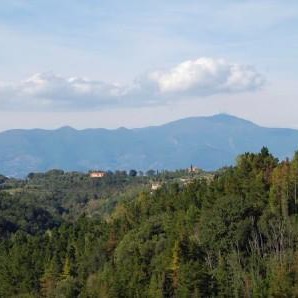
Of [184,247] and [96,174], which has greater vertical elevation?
[96,174]

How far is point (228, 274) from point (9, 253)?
28679mm

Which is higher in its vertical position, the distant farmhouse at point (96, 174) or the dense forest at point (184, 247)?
the distant farmhouse at point (96, 174)

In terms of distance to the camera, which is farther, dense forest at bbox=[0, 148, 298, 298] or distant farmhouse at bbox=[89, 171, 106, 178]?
distant farmhouse at bbox=[89, 171, 106, 178]

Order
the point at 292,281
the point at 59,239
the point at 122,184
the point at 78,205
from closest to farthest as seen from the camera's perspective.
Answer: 1. the point at 292,281
2. the point at 59,239
3. the point at 78,205
4. the point at 122,184

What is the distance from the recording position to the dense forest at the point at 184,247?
48.0m

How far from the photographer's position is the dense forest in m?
48.0

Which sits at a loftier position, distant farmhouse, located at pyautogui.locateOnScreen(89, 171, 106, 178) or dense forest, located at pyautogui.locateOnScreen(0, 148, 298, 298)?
distant farmhouse, located at pyautogui.locateOnScreen(89, 171, 106, 178)

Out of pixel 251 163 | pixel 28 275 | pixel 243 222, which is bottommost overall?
pixel 28 275

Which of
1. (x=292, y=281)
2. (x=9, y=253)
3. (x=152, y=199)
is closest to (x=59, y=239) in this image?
(x=9, y=253)

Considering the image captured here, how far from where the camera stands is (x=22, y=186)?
171m

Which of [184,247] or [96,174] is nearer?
[184,247]

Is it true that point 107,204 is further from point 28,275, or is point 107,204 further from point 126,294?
point 126,294

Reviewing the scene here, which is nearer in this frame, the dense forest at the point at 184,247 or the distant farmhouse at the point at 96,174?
the dense forest at the point at 184,247

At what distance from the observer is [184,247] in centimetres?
5038
